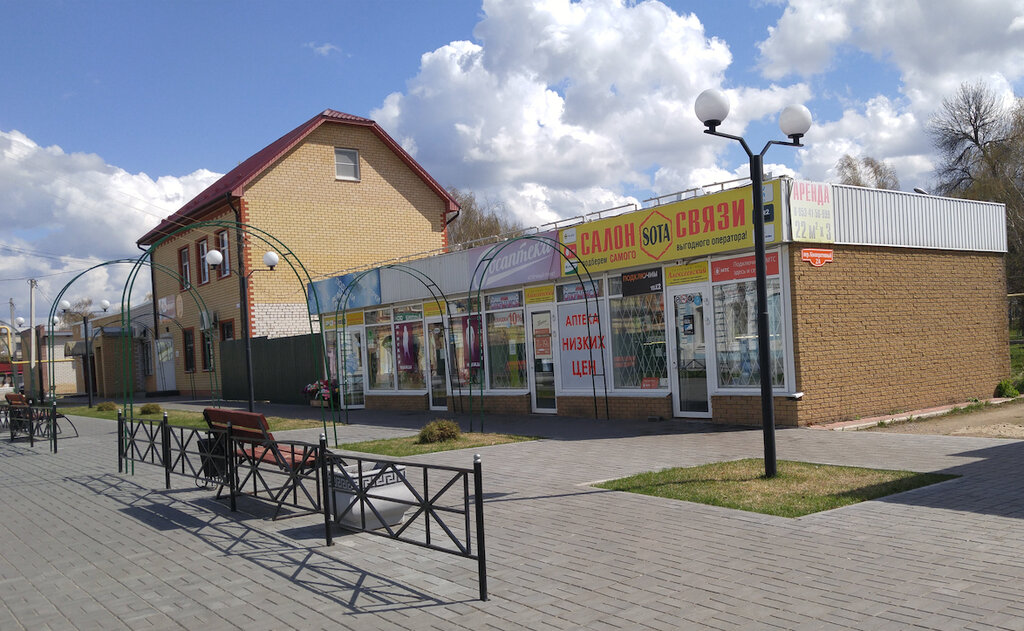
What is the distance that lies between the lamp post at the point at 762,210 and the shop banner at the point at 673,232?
12.2ft

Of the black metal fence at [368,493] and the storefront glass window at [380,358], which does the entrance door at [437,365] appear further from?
the black metal fence at [368,493]

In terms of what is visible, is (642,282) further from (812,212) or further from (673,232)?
(812,212)

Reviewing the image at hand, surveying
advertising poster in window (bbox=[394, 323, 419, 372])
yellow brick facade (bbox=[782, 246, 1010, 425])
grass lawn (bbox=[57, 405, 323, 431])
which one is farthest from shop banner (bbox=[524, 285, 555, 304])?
grass lawn (bbox=[57, 405, 323, 431])

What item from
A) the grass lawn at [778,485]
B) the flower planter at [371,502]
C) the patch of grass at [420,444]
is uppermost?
the flower planter at [371,502]

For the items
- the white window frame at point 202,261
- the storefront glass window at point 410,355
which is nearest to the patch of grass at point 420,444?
the storefront glass window at point 410,355

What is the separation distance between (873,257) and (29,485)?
525 inches

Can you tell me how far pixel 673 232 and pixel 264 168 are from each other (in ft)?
59.6

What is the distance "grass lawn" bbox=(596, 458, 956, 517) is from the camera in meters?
7.34

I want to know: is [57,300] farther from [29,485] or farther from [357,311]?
[357,311]

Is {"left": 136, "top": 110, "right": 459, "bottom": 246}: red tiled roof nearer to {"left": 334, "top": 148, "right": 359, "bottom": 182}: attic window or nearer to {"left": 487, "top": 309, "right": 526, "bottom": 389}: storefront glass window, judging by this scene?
{"left": 334, "top": 148, "right": 359, "bottom": 182}: attic window

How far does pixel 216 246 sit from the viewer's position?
103 ft

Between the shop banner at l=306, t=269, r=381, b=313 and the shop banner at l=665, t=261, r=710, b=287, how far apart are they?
912cm

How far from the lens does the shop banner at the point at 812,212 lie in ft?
40.2

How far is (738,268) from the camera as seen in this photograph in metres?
13.1
